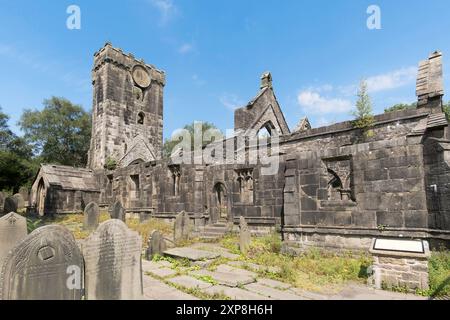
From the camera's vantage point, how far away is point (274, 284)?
5.95 m

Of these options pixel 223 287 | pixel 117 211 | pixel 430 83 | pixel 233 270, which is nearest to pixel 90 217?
pixel 117 211

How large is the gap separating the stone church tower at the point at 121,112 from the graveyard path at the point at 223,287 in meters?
18.4

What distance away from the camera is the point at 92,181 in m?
21.0

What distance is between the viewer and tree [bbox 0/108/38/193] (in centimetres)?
2331

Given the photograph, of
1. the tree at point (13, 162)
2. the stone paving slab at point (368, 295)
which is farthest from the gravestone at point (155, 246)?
the tree at point (13, 162)

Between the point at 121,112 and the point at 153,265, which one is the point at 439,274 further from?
the point at 121,112

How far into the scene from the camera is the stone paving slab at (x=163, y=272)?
6.38m

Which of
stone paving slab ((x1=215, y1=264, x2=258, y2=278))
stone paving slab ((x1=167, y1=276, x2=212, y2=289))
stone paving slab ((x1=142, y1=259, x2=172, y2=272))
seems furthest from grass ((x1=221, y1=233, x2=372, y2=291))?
stone paving slab ((x1=142, y1=259, x2=172, y2=272))

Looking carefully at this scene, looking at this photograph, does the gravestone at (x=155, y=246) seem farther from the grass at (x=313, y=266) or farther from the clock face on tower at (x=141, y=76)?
the clock face on tower at (x=141, y=76)

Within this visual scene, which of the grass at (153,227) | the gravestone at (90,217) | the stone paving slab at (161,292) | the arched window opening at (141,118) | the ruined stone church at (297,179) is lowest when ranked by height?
the stone paving slab at (161,292)

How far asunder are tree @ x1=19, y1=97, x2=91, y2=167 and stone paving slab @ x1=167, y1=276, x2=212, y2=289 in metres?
36.1

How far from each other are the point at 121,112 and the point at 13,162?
400 inches
